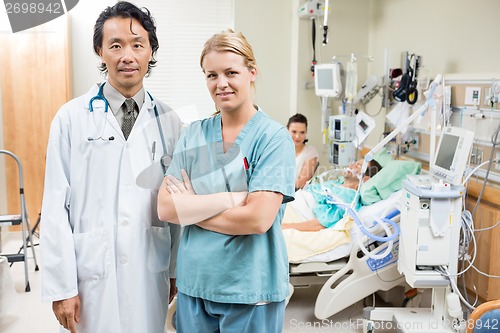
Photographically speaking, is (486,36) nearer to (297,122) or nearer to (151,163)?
(297,122)

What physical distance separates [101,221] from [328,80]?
2.96m

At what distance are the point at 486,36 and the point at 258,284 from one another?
245cm

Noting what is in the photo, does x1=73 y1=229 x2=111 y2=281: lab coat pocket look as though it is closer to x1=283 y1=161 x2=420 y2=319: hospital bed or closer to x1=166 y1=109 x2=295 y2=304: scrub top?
x1=166 y1=109 x2=295 y2=304: scrub top

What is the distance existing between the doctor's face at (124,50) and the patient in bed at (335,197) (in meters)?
1.77

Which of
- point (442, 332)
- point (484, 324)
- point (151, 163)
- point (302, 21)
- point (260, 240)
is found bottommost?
point (442, 332)

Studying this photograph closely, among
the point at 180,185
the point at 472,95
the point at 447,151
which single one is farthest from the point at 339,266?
the point at 180,185

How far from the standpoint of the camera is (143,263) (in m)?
1.48

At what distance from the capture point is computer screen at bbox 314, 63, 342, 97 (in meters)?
3.95

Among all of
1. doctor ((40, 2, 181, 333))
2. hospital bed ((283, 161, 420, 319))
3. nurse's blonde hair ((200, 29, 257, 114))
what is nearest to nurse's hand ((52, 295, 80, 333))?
doctor ((40, 2, 181, 333))

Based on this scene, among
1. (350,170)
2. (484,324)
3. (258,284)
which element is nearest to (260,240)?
(258,284)

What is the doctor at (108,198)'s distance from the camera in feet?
4.58

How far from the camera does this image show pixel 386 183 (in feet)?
10.0

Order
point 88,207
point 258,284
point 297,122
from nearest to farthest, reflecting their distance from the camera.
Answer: point 258,284 < point 88,207 < point 297,122

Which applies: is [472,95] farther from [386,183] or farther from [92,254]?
[92,254]
